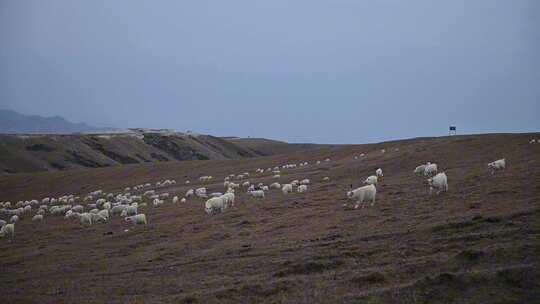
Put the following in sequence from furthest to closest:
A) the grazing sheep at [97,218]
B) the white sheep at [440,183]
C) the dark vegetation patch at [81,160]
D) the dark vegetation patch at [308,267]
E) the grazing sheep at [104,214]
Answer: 1. the dark vegetation patch at [81,160]
2. the grazing sheep at [104,214]
3. the grazing sheep at [97,218]
4. the white sheep at [440,183]
5. the dark vegetation patch at [308,267]

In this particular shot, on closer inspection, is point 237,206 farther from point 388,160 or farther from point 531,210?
point 388,160

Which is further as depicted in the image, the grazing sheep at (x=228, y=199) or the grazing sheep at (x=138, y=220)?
the grazing sheep at (x=228, y=199)

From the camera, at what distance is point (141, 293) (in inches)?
566

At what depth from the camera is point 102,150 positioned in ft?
397

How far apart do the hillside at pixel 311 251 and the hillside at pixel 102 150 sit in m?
76.5

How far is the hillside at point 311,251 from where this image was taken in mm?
11844

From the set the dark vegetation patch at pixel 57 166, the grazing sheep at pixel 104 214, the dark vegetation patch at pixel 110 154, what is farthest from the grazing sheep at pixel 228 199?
the dark vegetation patch at pixel 110 154

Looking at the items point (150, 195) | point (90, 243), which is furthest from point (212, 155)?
point (90, 243)

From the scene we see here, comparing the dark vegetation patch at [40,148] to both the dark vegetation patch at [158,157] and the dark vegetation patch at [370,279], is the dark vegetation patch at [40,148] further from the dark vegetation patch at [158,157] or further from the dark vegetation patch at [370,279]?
the dark vegetation patch at [370,279]

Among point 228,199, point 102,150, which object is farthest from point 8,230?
point 102,150

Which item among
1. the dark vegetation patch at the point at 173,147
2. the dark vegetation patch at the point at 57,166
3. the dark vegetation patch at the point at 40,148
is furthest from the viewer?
the dark vegetation patch at the point at 173,147

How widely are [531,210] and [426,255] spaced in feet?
18.5

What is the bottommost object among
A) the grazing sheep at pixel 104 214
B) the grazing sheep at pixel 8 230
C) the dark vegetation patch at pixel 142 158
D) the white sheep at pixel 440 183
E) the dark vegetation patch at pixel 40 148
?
the grazing sheep at pixel 8 230

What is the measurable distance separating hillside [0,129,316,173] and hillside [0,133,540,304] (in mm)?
76451
